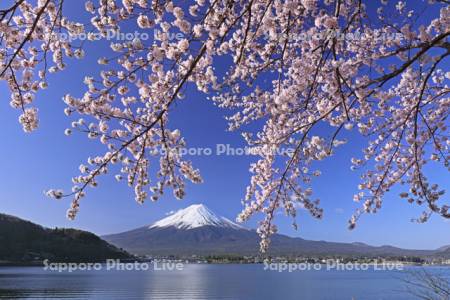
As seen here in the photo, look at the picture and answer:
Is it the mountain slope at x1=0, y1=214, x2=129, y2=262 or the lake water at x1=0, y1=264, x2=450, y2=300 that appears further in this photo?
the mountain slope at x1=0, y1=214, x2=129, y2=262

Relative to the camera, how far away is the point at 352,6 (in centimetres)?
455

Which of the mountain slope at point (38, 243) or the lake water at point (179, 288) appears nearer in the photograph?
the lake water at point (179, 288)

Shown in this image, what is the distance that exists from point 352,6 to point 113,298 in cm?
4369

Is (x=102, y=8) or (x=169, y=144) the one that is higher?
(x=102, y=8)

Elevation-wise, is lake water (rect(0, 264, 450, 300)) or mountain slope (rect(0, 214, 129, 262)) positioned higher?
mountain slope (rect(0, 214, 129, 262))

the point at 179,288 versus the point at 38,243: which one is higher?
the point at 38,243

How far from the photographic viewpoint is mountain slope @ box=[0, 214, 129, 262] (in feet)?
268

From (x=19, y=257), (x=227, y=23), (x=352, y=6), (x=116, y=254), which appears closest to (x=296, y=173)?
(x=352, y=6)

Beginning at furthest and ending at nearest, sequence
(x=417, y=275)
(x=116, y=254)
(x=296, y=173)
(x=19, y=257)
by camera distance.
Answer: (x=116, y=254), (x=19, y=257), (x=296, y=173), (x=417, y=275)

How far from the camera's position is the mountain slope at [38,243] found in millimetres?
81625

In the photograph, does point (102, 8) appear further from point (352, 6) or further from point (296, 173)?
point (296, 173)

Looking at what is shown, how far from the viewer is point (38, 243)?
83188 mm

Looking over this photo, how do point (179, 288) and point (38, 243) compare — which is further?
point (38, 243)

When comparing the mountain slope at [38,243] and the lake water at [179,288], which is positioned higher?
the mountain slope at [38,243]
